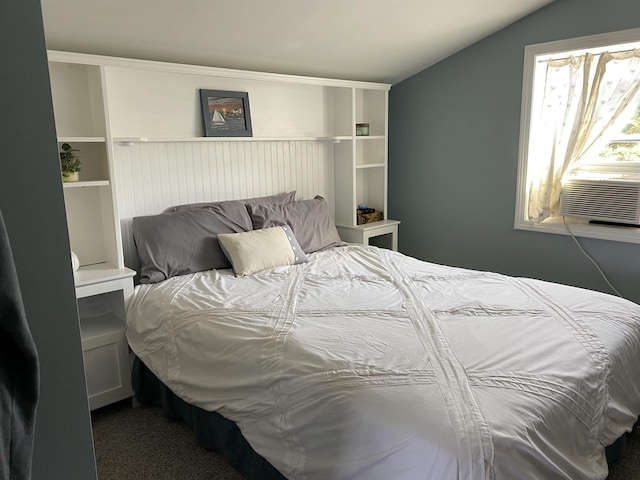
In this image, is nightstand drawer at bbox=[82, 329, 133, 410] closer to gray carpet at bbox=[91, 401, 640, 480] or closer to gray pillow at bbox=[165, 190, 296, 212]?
gray carpet at bbox=[91, 401, 640, 480]

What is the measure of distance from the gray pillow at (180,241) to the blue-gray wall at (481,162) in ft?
5.89

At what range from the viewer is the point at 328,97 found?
3926 millimetres

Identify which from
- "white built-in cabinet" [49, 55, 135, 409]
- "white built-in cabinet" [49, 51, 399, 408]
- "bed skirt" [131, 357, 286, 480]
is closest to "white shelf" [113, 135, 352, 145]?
"white built-in cabinet" [49, 51, 399, 408]

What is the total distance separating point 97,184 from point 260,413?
1515 millimetres

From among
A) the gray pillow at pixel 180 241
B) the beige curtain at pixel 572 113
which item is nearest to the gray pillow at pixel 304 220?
the gray pillow at pixel 180 241

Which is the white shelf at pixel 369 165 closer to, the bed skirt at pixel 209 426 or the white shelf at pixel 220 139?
the white shelf at pixel 220 139

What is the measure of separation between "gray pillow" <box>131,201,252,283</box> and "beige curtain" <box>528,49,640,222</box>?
2160 mm

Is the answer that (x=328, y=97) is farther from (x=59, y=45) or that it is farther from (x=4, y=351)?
(x=4, y=351)

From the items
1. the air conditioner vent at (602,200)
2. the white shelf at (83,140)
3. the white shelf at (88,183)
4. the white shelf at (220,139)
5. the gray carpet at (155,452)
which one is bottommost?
the gray carpet at (155,452)

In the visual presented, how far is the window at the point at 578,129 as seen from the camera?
311 centimetres

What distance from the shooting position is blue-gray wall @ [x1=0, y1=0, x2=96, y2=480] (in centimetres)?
79

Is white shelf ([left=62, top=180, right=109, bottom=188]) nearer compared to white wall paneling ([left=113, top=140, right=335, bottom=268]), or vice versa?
white shelf ([left=62, top=180, right=109, bottom=188])

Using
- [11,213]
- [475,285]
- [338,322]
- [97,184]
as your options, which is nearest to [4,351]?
[11,213]

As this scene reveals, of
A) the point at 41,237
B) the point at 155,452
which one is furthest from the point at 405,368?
the point at 155,452
